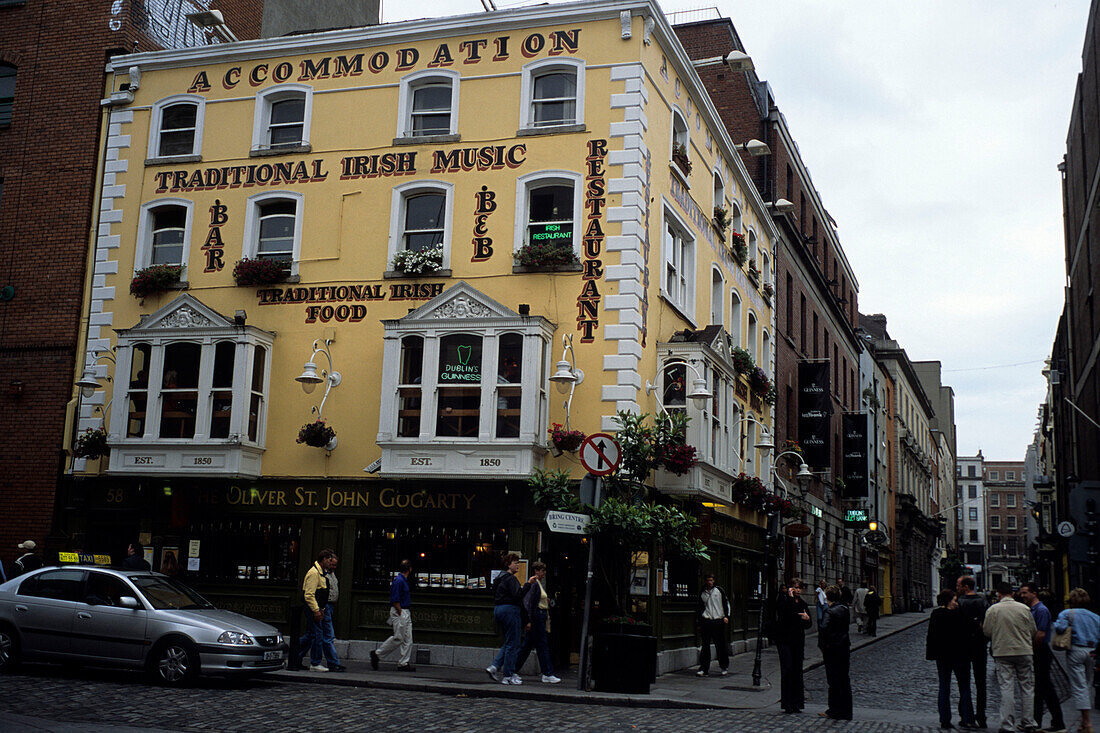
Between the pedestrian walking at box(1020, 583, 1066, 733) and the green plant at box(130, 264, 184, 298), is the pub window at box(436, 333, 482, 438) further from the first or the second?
the pedestrian walking at box(1020, 583, 1066, 733)

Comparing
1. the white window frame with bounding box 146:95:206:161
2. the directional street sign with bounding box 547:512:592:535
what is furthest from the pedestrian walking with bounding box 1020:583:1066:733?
the white window frame with bounding box 146:95:206:161

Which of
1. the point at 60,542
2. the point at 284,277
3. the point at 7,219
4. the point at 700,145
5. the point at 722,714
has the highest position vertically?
the point at 700,145

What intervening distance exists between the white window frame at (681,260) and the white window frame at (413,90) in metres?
4.54

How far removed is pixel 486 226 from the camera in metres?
19.4

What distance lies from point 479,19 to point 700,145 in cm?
604

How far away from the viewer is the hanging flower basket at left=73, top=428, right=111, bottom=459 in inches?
771

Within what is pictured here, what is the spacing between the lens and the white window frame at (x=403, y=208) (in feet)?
64.2

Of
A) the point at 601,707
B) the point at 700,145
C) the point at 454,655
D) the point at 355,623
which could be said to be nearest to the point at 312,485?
the point at 355,623

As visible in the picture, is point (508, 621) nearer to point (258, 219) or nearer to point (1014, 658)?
point (1014, 658)

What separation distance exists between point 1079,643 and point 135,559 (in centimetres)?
1446

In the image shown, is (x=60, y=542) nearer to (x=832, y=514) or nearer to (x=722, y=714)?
(x=722, y=714)

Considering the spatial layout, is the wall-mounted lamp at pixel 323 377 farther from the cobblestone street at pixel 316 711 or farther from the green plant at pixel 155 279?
the cobblestone street at pixel 316 711

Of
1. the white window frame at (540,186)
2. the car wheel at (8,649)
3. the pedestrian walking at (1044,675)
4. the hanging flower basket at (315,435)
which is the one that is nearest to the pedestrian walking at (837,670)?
the pedestrian walking at (1044,675)

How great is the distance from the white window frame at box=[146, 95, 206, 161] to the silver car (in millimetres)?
10054
